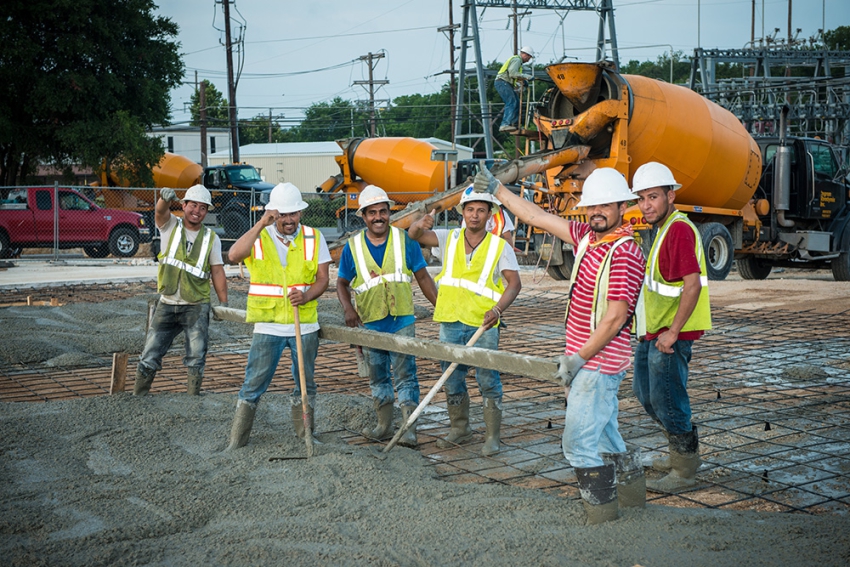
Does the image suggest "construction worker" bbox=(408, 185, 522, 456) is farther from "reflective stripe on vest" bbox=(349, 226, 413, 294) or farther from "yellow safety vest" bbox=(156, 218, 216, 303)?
"yellow safety vest" bbox=(156, 218, 216, 303)

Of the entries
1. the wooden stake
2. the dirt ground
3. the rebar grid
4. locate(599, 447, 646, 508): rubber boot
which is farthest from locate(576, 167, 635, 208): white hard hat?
the wooden stake

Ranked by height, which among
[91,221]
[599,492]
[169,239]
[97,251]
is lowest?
[599,492]

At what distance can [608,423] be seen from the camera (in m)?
3.67

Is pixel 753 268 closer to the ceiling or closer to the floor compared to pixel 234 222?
closer to the floor

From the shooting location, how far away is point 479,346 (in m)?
4.95

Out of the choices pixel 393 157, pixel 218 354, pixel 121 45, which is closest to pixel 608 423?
pixel 218 354

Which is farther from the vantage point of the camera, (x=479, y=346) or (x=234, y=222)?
(x=234, y=222)

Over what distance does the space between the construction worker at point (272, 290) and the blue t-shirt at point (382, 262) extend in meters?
0.34

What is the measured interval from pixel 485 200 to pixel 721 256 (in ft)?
31.6

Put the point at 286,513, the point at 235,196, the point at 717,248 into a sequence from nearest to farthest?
the point at 286,513
the point at 717,248
the point at 235,196

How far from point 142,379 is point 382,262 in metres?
A: 2.13

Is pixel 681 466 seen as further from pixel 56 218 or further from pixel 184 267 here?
pixel 56 218

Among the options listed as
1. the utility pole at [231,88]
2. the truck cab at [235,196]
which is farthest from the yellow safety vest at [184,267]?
the utility pole at [231,88]

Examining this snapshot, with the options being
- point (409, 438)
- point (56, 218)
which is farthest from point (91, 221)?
point (409, 438)
